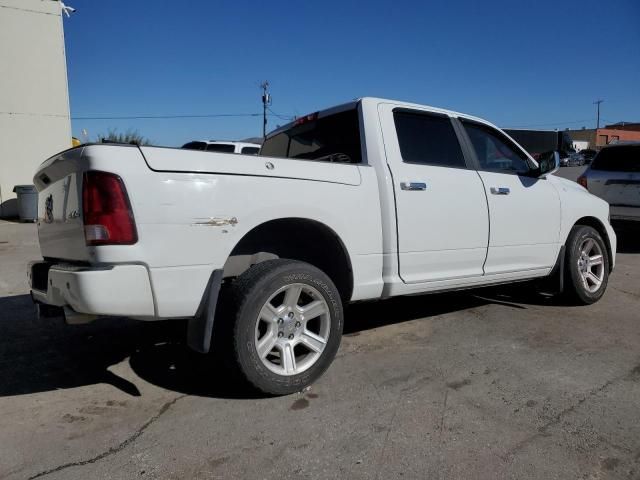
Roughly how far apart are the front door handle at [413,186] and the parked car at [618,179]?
6.23 m

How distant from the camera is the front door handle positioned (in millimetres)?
3758

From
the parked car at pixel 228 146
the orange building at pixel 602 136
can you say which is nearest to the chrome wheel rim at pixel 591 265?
the parked car at pixel 228 146

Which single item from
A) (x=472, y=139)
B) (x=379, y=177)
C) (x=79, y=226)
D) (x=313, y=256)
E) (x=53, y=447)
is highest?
(x=472, y=139)

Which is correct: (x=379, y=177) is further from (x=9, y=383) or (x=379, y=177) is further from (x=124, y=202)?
(x=9, y=383)

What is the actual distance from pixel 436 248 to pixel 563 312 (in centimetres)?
196

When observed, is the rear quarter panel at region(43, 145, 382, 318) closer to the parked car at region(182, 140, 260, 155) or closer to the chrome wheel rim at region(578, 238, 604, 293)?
the chrome wheel rim at region(578, 238, 604, 293)

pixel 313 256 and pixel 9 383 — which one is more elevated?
pixel 313 256

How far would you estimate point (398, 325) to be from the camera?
470 cm

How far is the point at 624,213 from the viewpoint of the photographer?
8555 millimetres

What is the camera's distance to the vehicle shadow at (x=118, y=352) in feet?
11.2

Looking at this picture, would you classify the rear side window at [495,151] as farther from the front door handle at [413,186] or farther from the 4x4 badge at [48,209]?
→ the 4x4 badge at [48,209]

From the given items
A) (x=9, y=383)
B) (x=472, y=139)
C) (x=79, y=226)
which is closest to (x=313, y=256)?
(x=79, y=226)

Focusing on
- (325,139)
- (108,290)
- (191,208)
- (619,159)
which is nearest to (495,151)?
(325,139)

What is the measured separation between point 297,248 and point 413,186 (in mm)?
964
